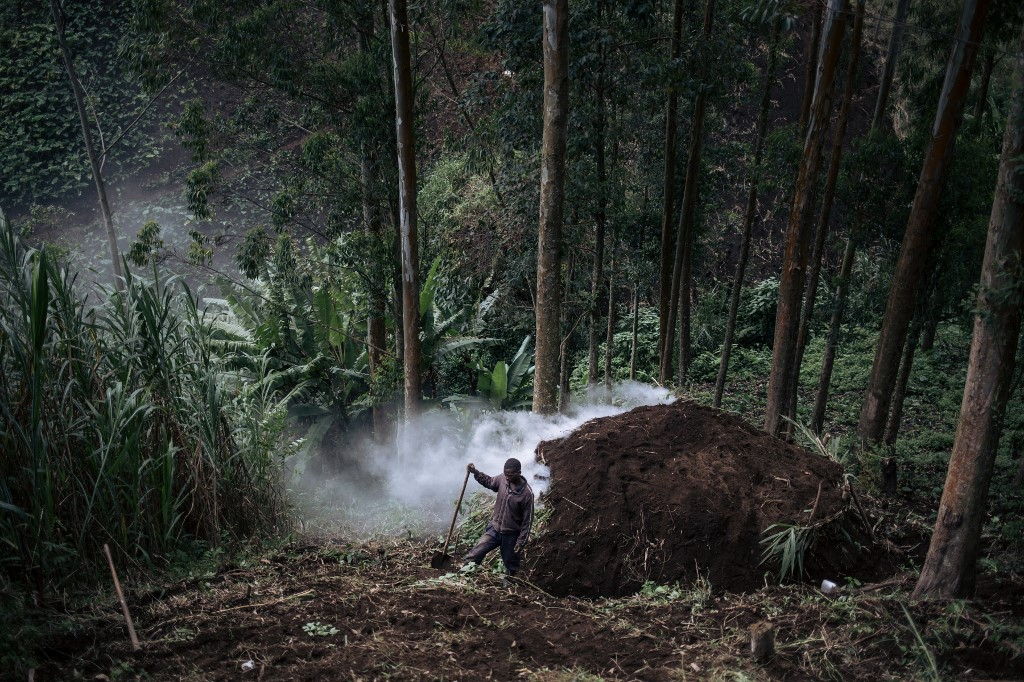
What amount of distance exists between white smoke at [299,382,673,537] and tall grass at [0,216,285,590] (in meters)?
2.46

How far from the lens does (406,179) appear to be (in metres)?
10.3

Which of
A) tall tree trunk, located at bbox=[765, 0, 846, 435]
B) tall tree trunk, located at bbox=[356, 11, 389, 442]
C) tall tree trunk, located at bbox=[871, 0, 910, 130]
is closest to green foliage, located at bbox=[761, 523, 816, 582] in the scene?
tall tree trunk, located at bbox=[765, 0, 846, 435]

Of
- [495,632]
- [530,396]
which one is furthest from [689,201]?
[495,632]

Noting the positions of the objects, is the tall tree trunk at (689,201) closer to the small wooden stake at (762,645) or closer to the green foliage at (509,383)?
the green foliage at (509,383)

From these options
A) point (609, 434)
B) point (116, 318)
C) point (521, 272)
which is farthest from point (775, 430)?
point (116, 318)

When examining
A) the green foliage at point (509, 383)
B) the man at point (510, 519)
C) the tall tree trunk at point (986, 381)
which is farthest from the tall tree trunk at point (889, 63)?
the man at point (510, 519)

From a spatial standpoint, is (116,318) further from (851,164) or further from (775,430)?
(851,164)

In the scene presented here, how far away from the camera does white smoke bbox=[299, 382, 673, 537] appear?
8992 mm

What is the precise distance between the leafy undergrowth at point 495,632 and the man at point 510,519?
304 mm

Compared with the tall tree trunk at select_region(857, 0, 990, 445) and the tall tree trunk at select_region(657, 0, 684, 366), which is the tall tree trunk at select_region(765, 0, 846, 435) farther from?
the tall tree trunk at select_region(657, 0, 684, 366)

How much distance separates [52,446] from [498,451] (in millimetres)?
5103

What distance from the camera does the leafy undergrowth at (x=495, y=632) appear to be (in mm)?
4668

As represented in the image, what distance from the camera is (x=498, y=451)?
368 inches

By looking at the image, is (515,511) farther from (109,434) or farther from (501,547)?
(109,434)
